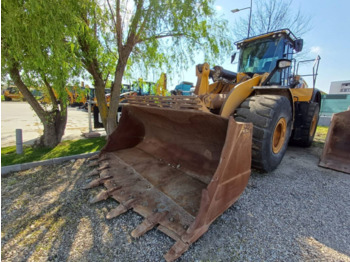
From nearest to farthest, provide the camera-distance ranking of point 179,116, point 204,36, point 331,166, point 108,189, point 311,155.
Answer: point 108,189, point 179,116, point 331,166, point 204,36, point 311,155

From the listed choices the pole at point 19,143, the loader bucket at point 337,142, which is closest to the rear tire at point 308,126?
the loader bucket at point 337,142

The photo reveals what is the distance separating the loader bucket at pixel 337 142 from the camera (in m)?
3.57

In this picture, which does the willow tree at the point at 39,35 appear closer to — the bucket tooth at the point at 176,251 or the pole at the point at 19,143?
the pole at the point at 19,143

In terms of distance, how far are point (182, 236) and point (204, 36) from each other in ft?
13.4

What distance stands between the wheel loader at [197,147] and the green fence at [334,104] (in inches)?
442

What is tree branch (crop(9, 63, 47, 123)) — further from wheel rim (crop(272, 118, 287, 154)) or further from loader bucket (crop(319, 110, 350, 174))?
loader bucket (crop(319, 110, 350, 174))

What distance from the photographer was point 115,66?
15.0 ft

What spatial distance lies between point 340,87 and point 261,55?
28363 mm

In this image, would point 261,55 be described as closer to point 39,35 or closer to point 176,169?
point 176,169

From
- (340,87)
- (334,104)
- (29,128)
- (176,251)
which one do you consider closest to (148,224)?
(176,251)

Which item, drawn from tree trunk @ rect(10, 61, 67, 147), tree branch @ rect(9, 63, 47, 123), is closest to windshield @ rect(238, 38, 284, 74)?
tree trunk @ rect(10, 61, 67, 147)

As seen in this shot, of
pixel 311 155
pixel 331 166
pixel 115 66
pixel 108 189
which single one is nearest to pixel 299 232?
pixel 108 189

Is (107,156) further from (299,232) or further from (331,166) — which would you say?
(331,166)

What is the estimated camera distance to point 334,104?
12586mm
